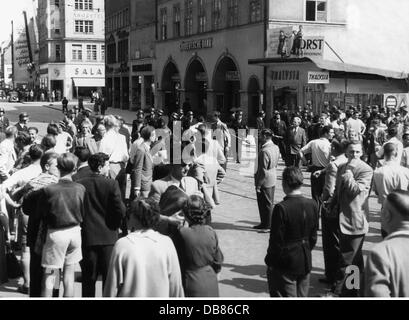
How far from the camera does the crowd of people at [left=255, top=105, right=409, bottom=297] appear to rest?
4.37 metres

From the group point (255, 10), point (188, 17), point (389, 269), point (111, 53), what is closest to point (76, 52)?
point (111, 53)

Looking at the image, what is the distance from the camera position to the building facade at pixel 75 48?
87.2 metres

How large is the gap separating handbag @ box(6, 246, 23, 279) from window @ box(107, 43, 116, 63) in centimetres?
5613

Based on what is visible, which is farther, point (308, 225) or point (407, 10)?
point (407, 10)

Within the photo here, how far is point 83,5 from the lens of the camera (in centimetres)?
8881

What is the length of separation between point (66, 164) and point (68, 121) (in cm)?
942

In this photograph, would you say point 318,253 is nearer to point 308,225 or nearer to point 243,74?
point 308,225

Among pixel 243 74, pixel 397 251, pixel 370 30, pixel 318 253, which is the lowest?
pixel 318 253

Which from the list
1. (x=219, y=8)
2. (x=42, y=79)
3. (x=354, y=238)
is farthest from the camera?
(x=42, y=79)

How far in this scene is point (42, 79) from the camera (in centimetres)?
9744

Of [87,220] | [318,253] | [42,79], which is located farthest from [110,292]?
[42,79]

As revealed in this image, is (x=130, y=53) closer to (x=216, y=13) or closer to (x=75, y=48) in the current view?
(x=216, y=13)

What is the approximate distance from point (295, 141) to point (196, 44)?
24915 mm

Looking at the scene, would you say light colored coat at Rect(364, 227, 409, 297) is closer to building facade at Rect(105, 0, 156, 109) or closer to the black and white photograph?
the black and white photograph
